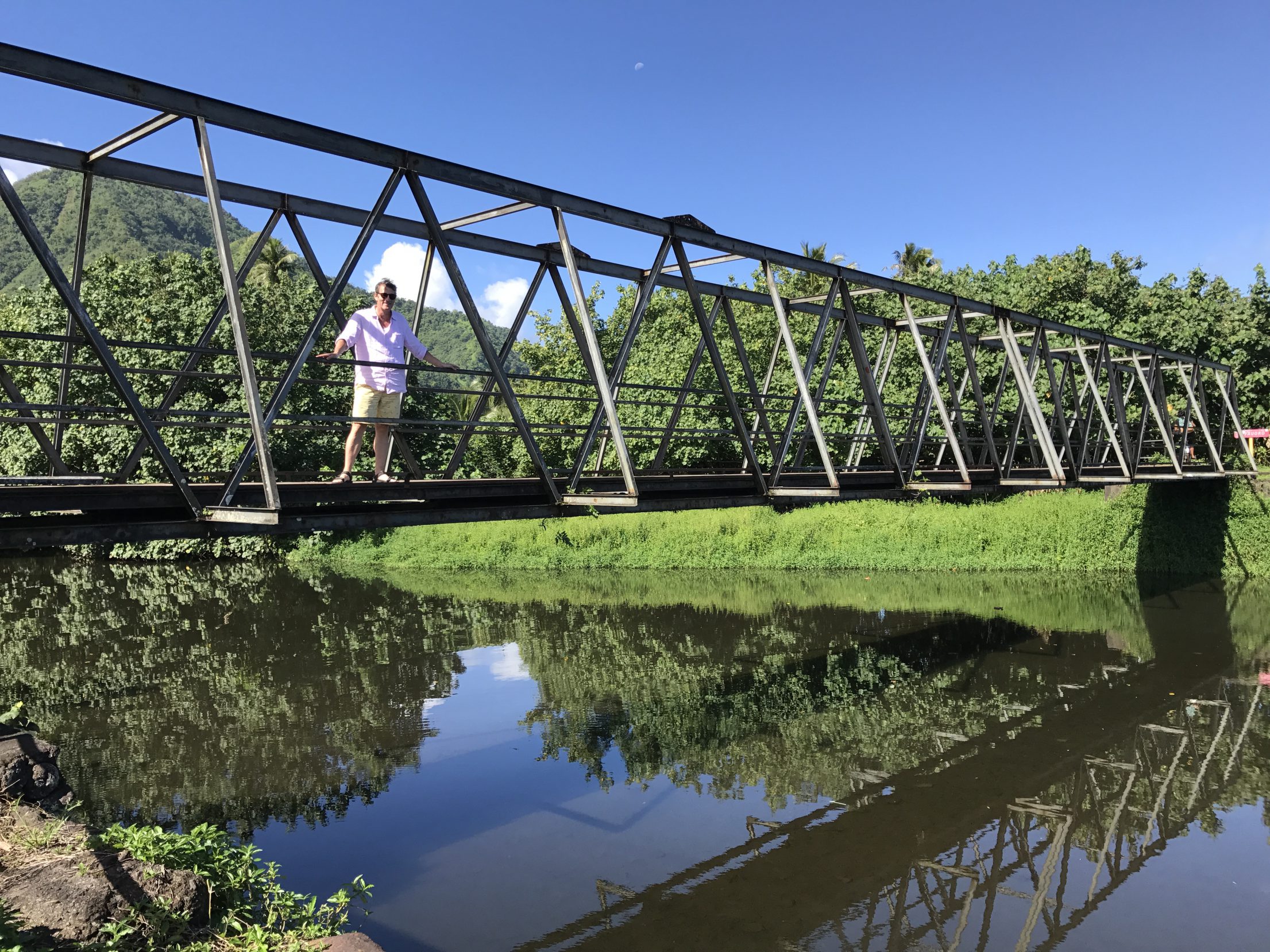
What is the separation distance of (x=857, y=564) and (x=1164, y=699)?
45.1 feet

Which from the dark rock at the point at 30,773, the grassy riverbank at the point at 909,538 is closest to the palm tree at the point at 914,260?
the grassy riverbank at the point at 909,538

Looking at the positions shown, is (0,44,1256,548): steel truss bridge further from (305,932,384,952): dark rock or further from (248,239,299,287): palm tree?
(248,239,299,287): palm tree

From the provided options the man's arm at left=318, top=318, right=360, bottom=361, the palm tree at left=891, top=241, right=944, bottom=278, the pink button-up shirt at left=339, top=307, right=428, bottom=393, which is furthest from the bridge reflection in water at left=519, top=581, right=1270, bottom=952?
the palm tree at left=891, top=241, right=944, bottom=278

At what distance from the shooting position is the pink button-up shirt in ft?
26.9

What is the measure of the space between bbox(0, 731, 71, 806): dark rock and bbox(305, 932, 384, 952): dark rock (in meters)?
3.68

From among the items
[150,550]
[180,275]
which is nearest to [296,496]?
[180,275]

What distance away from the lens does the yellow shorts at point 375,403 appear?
825 centimetres

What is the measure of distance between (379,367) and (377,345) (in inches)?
11.1

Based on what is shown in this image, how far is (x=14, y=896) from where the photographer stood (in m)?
5.40

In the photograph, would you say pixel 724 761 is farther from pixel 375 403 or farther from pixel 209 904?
pixel 209 904

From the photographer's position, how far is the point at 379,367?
27.1 ft

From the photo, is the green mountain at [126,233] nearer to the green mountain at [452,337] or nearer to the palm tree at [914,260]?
the green mountain at [452,337]

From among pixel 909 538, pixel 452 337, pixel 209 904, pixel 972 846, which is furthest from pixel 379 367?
pixel 452 337

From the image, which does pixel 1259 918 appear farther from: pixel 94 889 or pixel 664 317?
pixel 664 317
